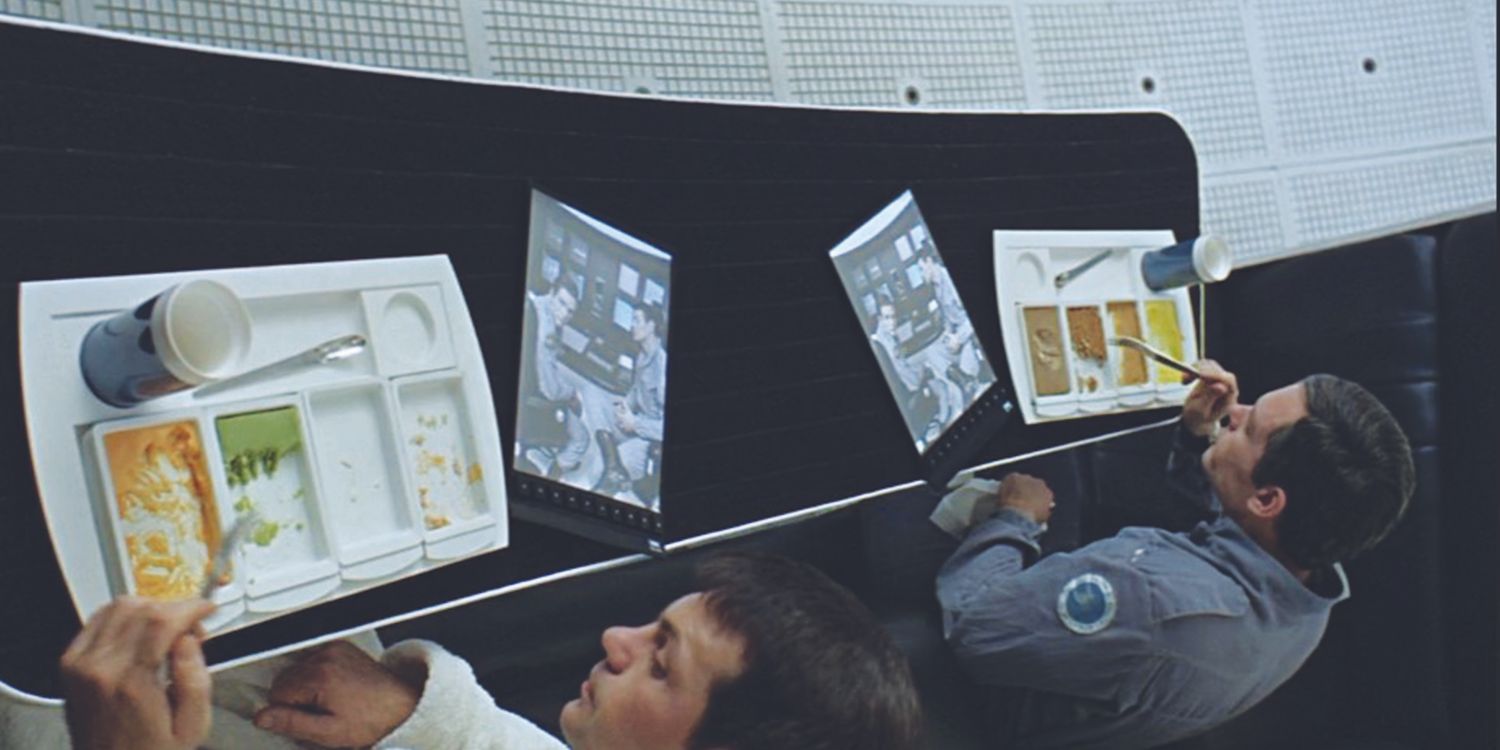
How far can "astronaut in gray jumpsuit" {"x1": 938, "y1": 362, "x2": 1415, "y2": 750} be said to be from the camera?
4.52ft

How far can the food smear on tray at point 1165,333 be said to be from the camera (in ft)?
4.99

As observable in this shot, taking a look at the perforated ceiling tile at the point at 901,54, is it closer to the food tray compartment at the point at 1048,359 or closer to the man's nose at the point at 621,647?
the food tray compartment at the point at 1048,359

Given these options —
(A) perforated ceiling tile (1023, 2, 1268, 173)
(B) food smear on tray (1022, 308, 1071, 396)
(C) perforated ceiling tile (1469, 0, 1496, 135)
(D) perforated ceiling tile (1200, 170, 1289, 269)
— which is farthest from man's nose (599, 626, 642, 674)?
(C) perforated ceiling tile (1469, 0, 1496, 135)

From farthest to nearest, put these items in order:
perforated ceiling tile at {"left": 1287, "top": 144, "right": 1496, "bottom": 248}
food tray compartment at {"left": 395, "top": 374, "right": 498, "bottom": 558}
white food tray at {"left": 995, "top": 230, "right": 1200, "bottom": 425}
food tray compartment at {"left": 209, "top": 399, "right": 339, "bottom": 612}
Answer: perforated ceiling tile at {"left": 1287, "top": 144, "right": 1496, "bottom": 248}, white food tray at {"left": 995, "top": 230, "right": 1200, "bottom": 425}, food tray compartment at {"left": 395, "top": 374, "right": 498, "bottom": 558}, food tray compartment at {"left": 209, "top": 399, "right": 339, "bottom": 612}

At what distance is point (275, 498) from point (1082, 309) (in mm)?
946

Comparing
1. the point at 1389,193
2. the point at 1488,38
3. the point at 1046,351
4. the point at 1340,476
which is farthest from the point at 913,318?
the point at 1488,38

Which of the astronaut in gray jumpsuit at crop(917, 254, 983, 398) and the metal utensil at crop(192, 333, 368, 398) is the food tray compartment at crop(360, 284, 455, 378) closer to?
the metal utensil at crop(192, 333, 368, 398)

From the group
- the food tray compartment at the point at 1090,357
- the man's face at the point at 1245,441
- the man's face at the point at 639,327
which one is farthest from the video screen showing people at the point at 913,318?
the man's face at the point at 1245,441

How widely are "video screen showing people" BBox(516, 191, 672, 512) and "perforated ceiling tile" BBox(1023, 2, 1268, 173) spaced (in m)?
0.77

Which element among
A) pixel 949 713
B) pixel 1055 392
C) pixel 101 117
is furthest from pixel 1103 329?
pixel 101 117

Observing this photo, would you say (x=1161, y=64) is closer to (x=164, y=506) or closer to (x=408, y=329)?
(x=408, y=329)

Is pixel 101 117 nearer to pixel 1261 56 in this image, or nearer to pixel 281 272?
pixel 281 272

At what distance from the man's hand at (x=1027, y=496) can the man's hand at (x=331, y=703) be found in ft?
2.75

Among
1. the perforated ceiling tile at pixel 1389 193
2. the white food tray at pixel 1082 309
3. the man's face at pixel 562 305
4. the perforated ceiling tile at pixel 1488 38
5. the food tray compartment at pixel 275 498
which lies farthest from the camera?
the perforated ceiling tile at pixel 1488 38
